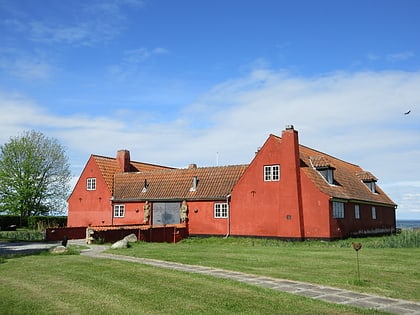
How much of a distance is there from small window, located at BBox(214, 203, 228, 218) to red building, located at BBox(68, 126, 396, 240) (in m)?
0.08

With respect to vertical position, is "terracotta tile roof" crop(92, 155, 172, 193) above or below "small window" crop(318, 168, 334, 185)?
above

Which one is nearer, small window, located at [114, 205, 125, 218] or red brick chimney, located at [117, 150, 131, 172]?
small window, located at [114, 205, 125, 218]

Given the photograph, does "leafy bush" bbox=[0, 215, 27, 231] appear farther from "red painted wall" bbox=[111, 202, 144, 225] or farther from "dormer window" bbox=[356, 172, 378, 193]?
"dormer window" bbox=[356, 172, 378, 193]

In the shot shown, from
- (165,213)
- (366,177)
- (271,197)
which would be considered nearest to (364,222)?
(366,177)

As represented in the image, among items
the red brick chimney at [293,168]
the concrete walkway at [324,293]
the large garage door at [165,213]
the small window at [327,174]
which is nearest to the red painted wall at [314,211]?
the red brick chimney at [293,168]

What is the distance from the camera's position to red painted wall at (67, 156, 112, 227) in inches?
1563

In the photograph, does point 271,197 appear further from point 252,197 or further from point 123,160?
point 123,160

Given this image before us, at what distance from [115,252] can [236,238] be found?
12.1m

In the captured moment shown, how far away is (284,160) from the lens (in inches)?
1209

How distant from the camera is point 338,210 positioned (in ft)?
102

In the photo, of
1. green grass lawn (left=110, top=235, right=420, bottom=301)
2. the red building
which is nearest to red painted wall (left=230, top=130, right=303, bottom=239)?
the red building

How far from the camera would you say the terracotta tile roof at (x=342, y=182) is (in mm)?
30750

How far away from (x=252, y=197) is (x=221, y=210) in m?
2.84

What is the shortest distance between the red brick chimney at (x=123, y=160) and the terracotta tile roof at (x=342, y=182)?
57.0ft
